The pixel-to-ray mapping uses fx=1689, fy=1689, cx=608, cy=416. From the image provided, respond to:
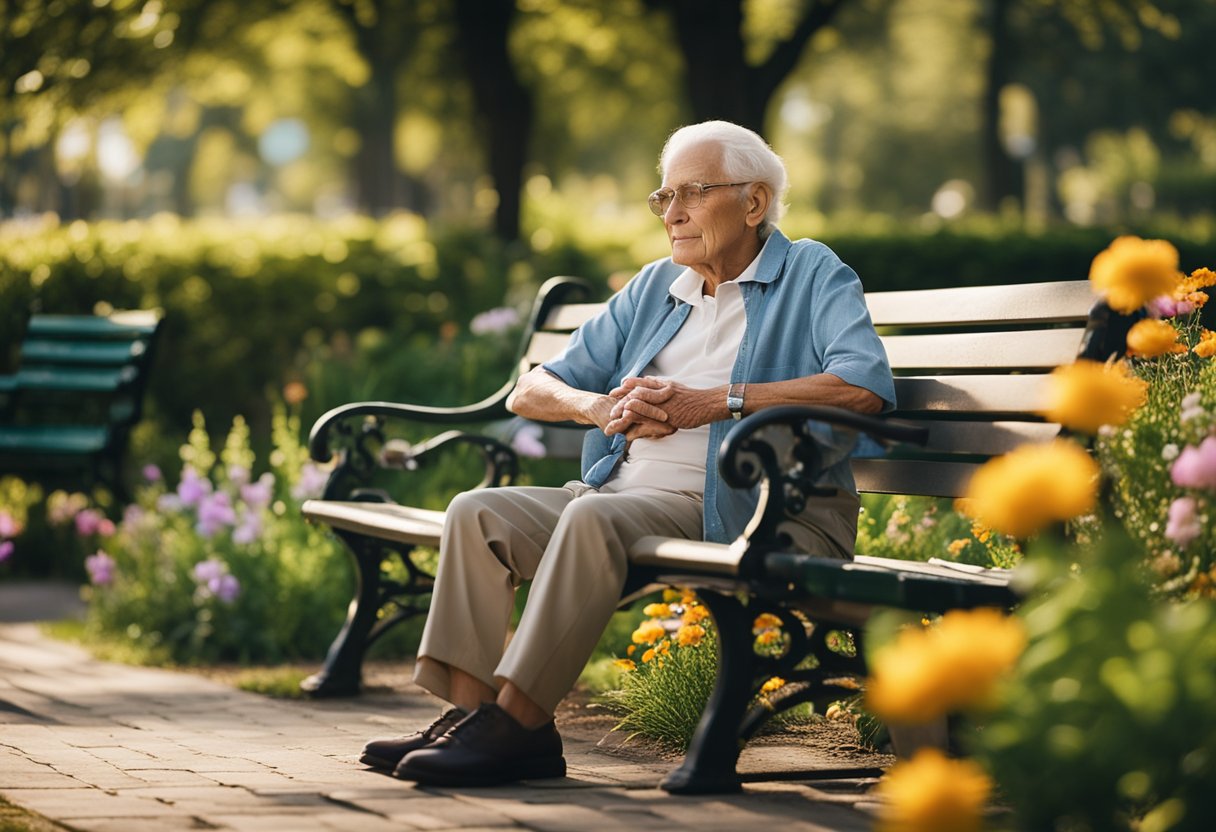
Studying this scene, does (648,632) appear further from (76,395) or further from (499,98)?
(499,98)

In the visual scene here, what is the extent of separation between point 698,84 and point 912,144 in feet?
113

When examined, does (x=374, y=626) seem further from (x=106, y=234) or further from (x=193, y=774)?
(x=106, y=234)

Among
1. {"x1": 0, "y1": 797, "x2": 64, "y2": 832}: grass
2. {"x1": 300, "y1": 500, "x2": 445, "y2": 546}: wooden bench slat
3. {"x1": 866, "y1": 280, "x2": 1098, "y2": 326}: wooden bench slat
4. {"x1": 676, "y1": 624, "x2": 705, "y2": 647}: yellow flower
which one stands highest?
{"x1": 866, "y1": 280, "x2": 1098, "y2": 326}: wooden bench slat

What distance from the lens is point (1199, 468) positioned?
2.84m

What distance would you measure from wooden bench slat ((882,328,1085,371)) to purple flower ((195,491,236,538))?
9.88 feet

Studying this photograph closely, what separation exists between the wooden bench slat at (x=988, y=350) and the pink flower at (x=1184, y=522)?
785 mm

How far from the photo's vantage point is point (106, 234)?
10328 mm

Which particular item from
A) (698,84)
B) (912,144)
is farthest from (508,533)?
(912,144)

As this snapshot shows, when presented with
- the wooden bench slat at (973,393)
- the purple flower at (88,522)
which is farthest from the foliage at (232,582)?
the wooden bench slat at (973,393)

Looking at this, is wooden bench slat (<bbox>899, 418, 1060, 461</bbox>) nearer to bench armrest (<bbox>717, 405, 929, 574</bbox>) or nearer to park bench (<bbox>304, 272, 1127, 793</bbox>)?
park bench (<bbox>304, 272, 1127, 793</bbox>)

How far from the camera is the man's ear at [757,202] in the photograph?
4426 mm

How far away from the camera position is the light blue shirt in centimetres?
398

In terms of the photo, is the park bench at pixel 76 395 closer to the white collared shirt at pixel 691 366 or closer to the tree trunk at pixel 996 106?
the white collared shirt at pixel 691 366

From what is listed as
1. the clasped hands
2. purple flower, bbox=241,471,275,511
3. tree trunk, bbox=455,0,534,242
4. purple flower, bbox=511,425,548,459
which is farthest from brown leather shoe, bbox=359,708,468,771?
tree trunk, bbox=455,0,534,242
